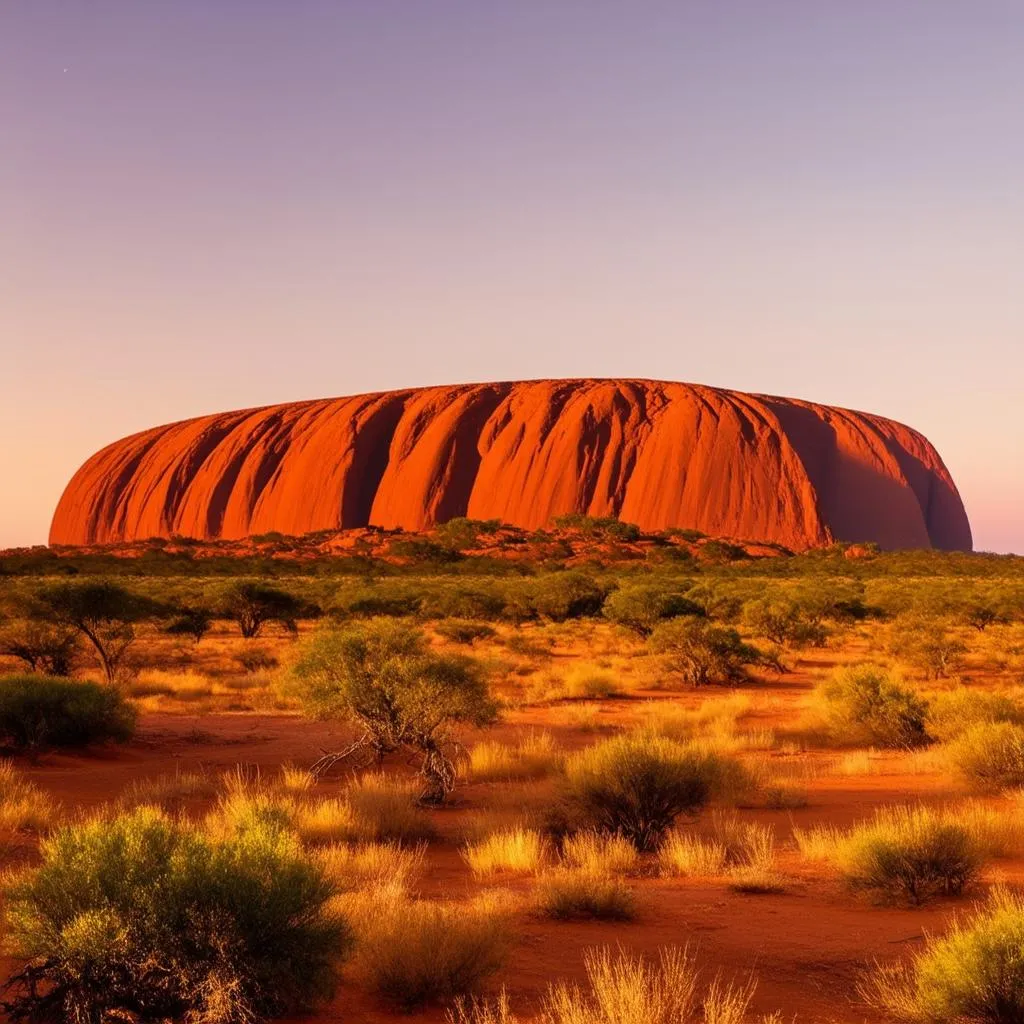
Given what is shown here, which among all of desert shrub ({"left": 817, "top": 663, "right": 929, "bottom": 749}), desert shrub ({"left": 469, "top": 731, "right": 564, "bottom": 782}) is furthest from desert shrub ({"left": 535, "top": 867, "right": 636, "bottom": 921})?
desert shrub ({"left": 817, "top": 663, "right": 929, "bottom": 749})

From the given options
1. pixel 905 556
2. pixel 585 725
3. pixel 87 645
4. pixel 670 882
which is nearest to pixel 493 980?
pixel 670 882

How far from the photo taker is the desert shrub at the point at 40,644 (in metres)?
16.6

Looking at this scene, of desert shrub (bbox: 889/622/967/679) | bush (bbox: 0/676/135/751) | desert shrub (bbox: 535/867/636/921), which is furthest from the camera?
desert shrub (bbox: 889/622/967/679)

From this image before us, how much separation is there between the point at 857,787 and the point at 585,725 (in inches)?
178

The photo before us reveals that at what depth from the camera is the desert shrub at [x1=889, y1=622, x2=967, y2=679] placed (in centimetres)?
1919

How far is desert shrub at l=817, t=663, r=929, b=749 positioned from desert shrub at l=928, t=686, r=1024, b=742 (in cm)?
19

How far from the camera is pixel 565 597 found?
3250 cm

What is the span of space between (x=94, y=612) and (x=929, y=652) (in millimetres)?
16665

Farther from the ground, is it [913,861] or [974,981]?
[974,981]

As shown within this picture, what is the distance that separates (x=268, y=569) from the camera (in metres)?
52.0

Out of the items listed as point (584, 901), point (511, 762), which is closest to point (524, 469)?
point (511, 762)

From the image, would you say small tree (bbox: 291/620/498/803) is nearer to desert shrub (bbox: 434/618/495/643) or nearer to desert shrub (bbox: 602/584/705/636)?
desert shrub (bbox: 434/618/495/643)

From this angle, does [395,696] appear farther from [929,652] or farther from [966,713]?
[929,652]

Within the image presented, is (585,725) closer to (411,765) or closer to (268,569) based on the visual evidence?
(411,765)
